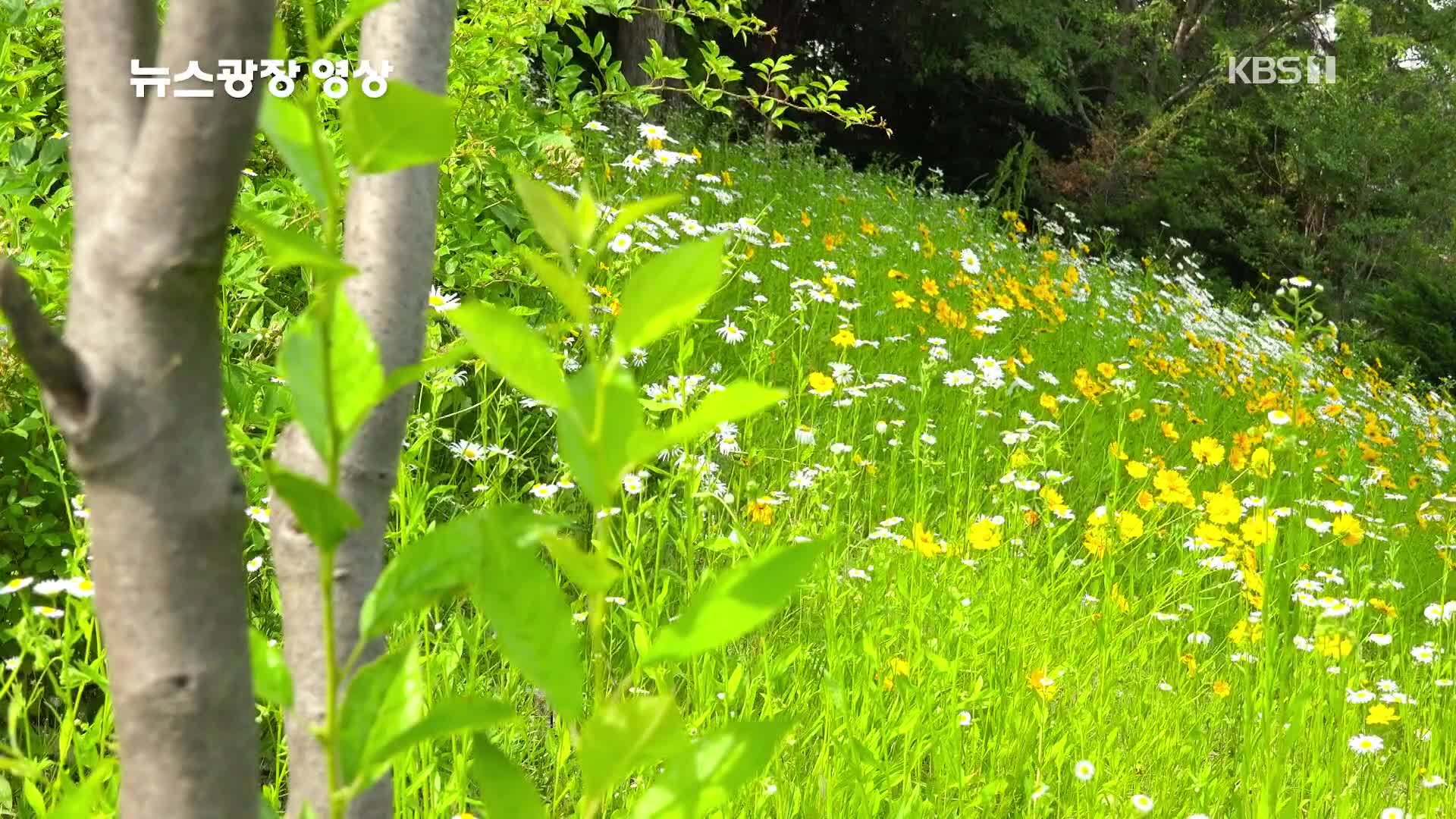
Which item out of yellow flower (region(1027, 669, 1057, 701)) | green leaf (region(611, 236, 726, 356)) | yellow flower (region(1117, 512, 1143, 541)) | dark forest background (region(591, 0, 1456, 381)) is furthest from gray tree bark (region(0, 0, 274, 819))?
dark forest background (region(591, 0, 1456, 381))

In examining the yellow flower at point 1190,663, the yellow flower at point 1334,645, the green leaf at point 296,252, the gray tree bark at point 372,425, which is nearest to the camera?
the green leaf at point 296,252

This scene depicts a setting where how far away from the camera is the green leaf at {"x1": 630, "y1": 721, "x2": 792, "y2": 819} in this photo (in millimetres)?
322

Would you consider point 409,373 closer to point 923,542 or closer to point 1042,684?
point 1042,684

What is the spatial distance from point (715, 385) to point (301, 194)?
837 mm

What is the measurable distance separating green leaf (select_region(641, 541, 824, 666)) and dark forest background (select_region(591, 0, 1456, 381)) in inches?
409

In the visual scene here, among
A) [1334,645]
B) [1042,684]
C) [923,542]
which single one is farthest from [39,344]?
[1334,645]

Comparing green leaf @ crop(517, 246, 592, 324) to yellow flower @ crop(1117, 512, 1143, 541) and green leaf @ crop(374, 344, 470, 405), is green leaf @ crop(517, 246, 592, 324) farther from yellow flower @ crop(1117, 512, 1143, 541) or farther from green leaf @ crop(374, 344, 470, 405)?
yellow flower @ crop(1117, 512, 1143, 541)

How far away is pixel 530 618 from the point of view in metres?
0.32

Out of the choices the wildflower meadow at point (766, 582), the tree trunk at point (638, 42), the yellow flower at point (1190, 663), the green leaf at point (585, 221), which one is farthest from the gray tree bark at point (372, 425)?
the tree trunk at point (638, 42)

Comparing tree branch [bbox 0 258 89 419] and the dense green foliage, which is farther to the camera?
the dense green foliage

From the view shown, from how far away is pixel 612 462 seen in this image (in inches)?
12.6

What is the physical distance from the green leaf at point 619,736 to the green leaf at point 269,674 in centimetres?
10

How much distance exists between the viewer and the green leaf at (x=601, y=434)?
0.32 m

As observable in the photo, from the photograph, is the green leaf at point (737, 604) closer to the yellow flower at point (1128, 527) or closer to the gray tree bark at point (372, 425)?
the gray tree bark at point (372, 425)
